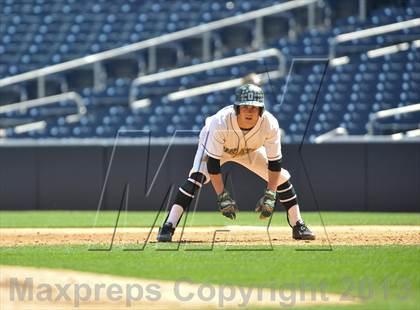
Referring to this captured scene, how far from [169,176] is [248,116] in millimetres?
8293

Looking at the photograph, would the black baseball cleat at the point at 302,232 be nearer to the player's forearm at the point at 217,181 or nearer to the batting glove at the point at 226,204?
the batting glove at the point at 226,204

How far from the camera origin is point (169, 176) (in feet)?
60.1

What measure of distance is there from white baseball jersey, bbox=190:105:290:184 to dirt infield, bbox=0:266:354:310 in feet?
8.53

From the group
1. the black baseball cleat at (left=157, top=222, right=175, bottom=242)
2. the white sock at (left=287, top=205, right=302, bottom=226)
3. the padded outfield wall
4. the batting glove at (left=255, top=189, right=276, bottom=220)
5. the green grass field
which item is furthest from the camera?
the padded outfield wall

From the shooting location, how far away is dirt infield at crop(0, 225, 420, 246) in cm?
1122

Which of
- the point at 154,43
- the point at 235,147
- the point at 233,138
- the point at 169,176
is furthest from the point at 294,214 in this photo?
the point at 154,43

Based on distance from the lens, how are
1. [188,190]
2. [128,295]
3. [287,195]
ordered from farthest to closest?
[287,195]
[188,190]
[128,295]

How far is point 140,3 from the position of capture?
84.6ft

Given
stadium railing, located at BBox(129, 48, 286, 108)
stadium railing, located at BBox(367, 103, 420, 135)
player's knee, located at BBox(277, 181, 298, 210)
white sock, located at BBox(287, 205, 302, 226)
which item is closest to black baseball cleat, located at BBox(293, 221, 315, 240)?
white sock, located at BBox(287, 205, 302, 226)

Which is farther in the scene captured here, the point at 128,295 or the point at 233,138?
the point at 233,138

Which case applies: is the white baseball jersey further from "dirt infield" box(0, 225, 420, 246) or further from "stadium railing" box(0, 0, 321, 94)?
"stadium railing" box(0, 0, 321, 94)

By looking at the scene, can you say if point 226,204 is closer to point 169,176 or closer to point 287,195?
point 287,195

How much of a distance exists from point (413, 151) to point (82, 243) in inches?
318

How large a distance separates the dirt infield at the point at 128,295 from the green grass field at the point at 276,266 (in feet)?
0.74
